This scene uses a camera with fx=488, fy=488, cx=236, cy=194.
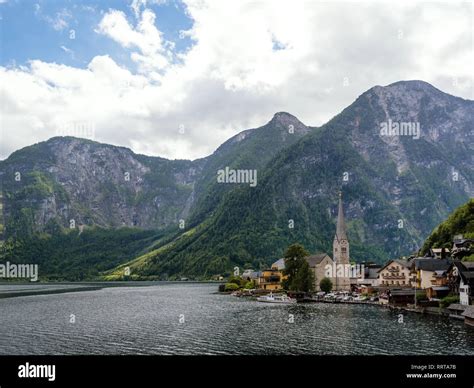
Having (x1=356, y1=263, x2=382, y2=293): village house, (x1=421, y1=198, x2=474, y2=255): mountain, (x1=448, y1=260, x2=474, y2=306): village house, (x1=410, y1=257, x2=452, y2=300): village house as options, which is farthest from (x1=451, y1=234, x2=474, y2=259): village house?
(x1=356, y1=263, x2=382, y2=293): village house

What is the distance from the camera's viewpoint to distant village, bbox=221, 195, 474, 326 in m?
88.1

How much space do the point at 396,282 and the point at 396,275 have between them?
5.99 feet

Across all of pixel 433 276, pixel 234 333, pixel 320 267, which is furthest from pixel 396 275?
pixel 234 333

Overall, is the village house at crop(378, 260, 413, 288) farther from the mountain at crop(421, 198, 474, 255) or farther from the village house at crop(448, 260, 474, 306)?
the village house at crop(448, 260, 474, 306)

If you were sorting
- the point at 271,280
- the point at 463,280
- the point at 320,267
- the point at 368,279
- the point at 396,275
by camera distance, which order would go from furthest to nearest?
the point at 271,280, the point at 320,267, the point at 368,279, the point at 396,275, the point at 463,280

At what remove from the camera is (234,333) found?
211ft

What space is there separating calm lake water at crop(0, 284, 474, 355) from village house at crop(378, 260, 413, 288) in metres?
37.7

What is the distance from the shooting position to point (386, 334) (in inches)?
2425

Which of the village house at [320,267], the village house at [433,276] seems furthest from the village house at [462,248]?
the village house at [320,267]

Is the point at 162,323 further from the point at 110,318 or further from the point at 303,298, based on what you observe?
the point at 303,298

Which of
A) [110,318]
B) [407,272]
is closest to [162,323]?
[110,318]

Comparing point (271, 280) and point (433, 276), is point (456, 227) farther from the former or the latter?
point (271, 280)

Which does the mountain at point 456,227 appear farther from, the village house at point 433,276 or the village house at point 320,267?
the village house at point 320,267
